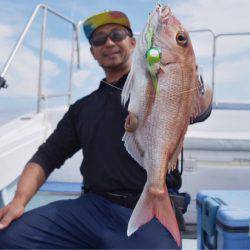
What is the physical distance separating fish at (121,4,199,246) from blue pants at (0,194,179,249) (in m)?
0.28

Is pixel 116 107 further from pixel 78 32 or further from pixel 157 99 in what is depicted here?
pixel 78 32

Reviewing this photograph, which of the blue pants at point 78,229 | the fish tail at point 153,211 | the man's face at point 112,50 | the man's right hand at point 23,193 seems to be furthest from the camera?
the man's face at point 112,50

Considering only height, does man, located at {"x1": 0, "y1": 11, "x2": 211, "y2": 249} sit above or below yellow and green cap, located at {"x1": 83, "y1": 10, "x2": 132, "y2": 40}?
below

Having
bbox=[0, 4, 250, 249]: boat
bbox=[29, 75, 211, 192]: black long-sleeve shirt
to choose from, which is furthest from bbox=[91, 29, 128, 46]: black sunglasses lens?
bbox=[0, 4, 250, 249]: boat

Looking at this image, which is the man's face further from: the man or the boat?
the boat

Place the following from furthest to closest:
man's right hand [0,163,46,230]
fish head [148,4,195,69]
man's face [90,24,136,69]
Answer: man's face [90,24,136,69] → man's right hand [0,163,46,230] → fish head [148,4,195,69]

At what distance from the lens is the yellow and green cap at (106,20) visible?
2.47 metres

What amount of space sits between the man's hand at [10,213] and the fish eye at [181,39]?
4.13 ft

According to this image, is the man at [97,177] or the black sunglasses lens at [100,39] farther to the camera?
the black sunglasses lens at [100,39]

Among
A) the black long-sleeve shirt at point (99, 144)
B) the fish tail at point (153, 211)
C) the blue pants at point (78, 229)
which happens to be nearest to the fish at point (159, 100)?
the fish tail at point (153, 211)

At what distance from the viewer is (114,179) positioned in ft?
7.70

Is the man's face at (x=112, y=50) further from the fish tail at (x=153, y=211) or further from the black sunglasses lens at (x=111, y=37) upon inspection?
the fish tail at (x=153, y=211)

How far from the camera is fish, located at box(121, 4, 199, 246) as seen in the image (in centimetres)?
167

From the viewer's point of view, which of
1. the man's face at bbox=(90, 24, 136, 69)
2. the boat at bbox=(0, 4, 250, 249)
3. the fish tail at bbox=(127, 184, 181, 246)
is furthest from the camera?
the boat at bbox=(0, 4, 250, 249)
